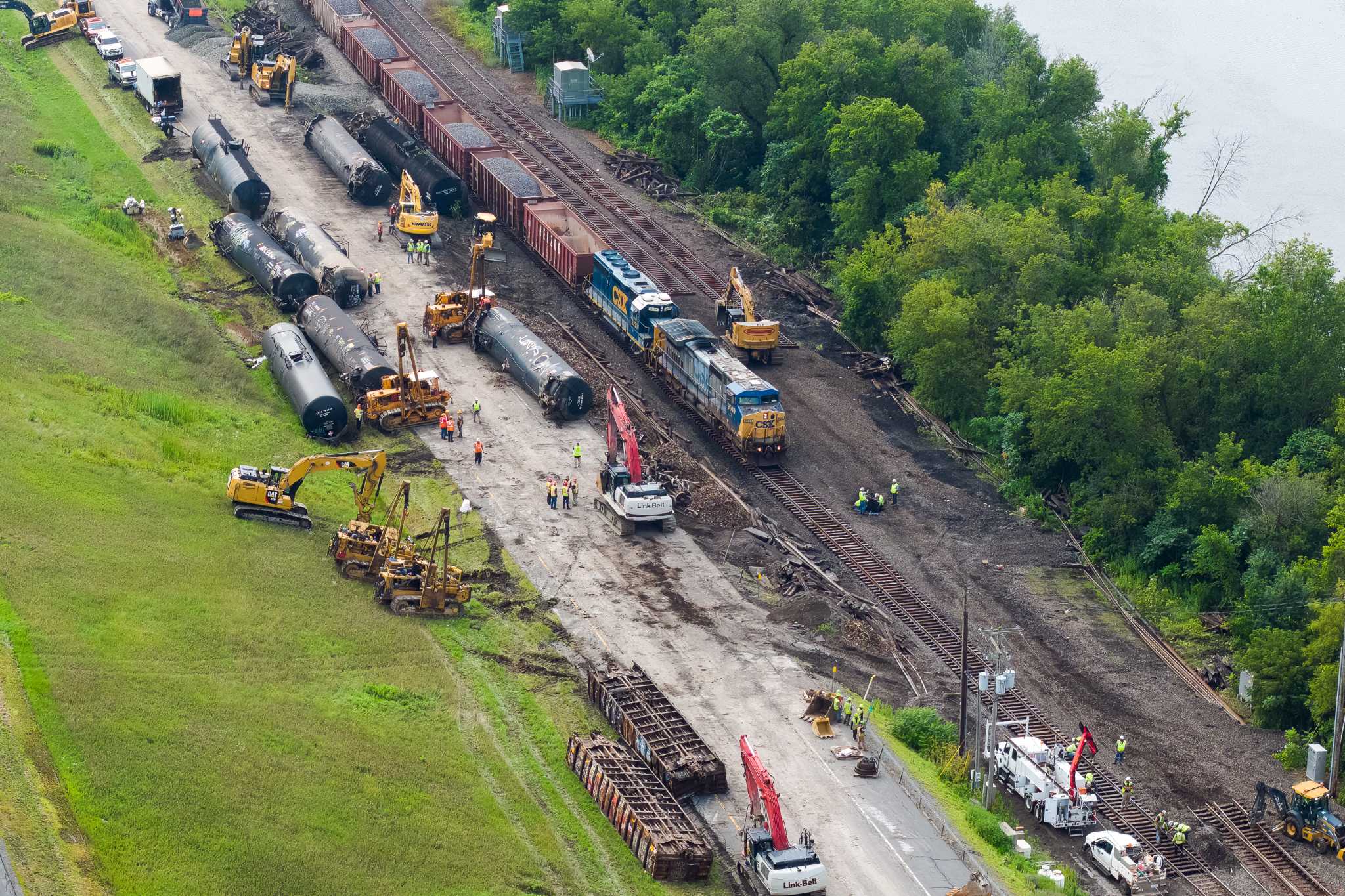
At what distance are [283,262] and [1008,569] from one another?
1514 inches

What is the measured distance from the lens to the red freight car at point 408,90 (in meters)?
101

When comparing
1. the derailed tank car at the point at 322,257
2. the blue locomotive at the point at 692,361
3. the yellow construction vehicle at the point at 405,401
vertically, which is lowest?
the yellow construction vehicle at the point at 405,401

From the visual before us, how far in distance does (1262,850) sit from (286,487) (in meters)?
35.4

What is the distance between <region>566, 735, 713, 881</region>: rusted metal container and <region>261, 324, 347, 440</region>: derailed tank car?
23547 millimetres

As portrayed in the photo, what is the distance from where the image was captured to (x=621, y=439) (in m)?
68.9

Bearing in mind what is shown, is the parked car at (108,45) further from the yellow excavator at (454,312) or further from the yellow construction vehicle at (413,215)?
the yellow excavator at (454,312)

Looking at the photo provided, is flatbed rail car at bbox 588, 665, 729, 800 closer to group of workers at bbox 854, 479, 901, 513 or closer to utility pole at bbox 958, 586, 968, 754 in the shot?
utility pole at bbox 958, 586, 968, 754

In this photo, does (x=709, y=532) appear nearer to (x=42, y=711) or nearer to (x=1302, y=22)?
(x=42, y=711)

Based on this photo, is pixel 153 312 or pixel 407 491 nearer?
pixel 407 491

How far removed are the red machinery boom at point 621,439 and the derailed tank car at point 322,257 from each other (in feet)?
60.5

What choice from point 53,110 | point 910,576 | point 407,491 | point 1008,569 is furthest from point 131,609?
point 53,110

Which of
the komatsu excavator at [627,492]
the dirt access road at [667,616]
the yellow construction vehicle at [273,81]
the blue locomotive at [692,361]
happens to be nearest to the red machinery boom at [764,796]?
the dirt access road at [667,616]

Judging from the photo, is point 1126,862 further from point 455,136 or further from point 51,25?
point 51,25

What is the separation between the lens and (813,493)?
68812 millimetres
